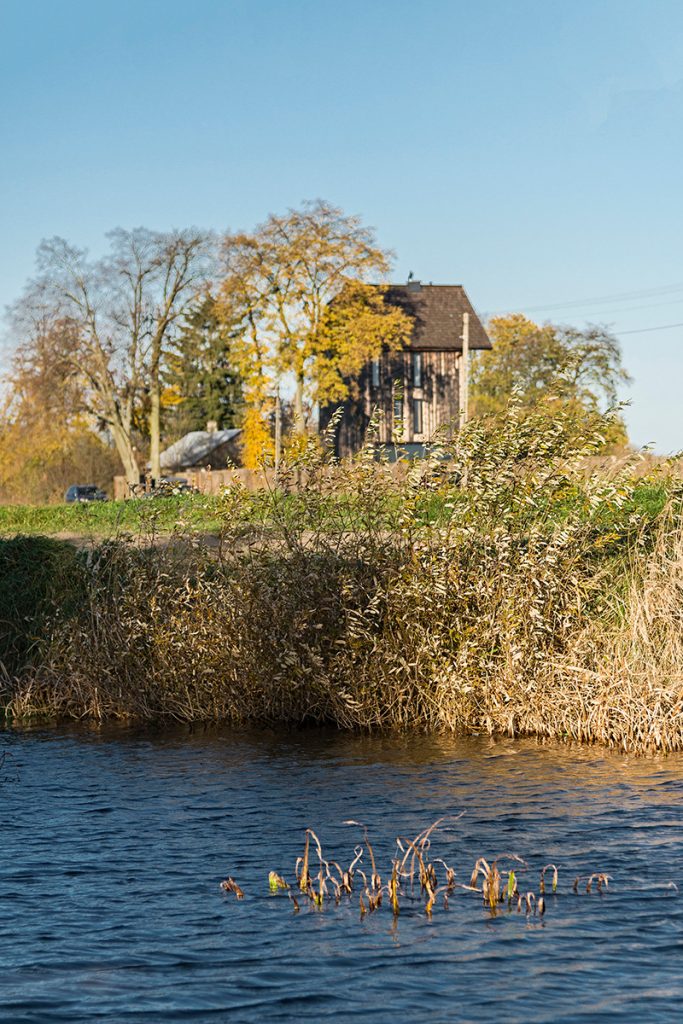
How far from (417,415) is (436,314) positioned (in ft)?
19.6

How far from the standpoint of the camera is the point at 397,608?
15.1 metres

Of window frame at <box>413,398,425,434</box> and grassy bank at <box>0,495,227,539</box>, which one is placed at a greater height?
window frame at <box>413,398,425,434</box>

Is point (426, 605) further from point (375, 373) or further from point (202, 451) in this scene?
point (202, 451)

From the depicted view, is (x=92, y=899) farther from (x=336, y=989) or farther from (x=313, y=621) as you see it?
(x=313, y=621)

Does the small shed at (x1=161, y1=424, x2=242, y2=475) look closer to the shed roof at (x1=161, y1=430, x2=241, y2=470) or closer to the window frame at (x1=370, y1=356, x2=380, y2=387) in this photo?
the shed roof at (x1=161, y1=430, x2=241, y2=470)

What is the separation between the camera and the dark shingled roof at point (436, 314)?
74.4 m

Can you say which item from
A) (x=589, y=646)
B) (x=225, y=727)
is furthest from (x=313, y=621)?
(x=589, y=646)

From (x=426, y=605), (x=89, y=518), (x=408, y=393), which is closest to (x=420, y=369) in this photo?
(x=408, y=393)

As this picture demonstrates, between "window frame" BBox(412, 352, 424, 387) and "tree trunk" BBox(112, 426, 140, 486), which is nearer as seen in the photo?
"tree trunk" BBox(112, 426, 140, 486)

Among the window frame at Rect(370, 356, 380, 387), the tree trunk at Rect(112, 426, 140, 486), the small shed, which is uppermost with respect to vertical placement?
the window frame at Rect(370, 356, 380, 387)

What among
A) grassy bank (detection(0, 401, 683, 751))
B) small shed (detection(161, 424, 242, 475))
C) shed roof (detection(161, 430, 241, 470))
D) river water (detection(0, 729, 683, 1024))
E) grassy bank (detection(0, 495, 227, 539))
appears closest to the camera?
river water (detection(0, 729, 683, 1024))

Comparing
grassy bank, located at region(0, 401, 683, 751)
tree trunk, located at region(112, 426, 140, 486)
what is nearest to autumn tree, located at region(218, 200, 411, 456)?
tree trunk, located at region(112, 426, 140, 486)

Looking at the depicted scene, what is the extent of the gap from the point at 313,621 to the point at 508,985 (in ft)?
27.6

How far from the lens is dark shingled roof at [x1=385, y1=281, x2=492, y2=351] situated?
74.4m
